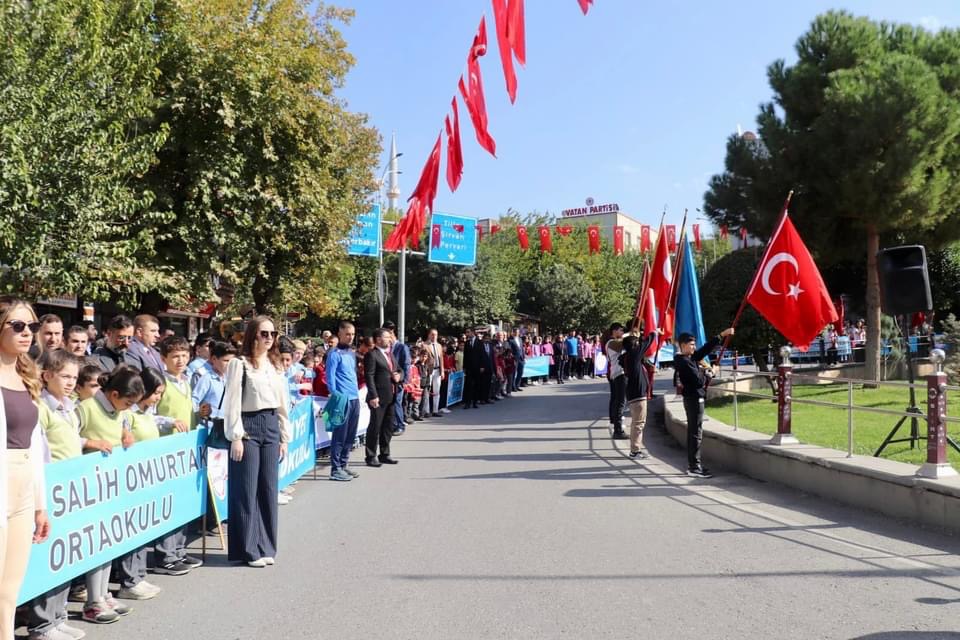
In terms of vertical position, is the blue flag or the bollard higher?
the blue flag

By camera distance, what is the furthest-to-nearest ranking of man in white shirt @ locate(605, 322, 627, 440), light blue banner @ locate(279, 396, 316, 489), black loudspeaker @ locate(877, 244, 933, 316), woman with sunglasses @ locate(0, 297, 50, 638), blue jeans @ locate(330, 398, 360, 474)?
man in white shirt @ locate(605, 322, 627, 440)
blue jeans @ locate(330, 398, 360, 474)
black loudspeaker @ locate(877, 244, 933, 316)
light blue banner @ locate(279, 396, 316, 489)
woman with sunglasses @ locate(0, 297, 50, 638)

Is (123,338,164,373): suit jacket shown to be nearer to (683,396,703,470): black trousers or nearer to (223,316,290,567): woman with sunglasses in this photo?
(223,316,290,567): woman with sunglasses

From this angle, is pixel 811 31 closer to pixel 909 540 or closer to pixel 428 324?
pixel 909 540

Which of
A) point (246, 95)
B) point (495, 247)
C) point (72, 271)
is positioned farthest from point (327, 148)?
point (495, 247)

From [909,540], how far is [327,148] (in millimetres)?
16042

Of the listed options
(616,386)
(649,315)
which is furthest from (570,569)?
(649,315)

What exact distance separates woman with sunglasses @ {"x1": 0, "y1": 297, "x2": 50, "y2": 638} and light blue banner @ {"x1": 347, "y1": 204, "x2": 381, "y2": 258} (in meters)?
20.2

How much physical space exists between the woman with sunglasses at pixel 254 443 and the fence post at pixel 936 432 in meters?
5.44

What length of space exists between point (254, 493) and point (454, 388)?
13.9 m

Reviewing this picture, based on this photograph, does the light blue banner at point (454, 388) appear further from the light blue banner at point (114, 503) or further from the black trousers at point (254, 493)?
the light blue banner at point (114, 503)

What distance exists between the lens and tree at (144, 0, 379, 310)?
54.8 feet

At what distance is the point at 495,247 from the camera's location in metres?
50.7

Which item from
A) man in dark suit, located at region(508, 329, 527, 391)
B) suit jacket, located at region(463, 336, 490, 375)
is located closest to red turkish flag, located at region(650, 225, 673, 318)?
suit jacket, located at region(463, 336, 490, 375)

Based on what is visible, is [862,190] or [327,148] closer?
[862,190]
